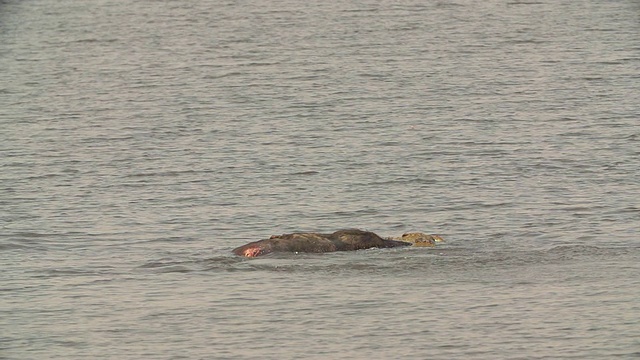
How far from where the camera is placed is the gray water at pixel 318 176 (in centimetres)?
2858

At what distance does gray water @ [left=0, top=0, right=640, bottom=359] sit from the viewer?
28578mm

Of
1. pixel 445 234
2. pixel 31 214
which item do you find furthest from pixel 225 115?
pixel 445 234

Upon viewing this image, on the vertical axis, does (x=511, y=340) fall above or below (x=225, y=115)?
above

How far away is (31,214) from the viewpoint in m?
41.5

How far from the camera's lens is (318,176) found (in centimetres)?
4712

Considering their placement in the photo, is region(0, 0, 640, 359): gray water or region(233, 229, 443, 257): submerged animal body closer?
region(0, 0, 640, 359): gray water

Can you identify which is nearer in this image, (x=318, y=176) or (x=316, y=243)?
(x=316, y=243)

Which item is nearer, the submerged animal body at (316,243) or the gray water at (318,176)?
the gray water at (318,176)

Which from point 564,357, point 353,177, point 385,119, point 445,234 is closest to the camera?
point 564,357

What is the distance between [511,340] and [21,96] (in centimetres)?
4042

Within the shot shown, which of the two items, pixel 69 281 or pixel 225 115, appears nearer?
pixel 69 281

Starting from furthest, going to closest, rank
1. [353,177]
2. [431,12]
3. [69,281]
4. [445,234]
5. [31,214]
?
[431,12]
[353,177]
[31,214]
[445,234]
[69,281]

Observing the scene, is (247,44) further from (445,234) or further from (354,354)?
(354,354)

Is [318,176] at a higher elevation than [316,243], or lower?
lower
